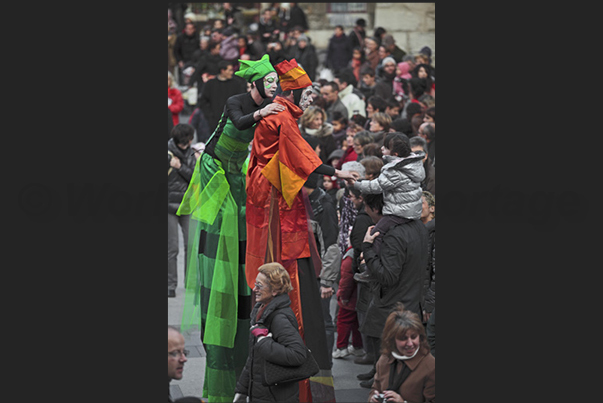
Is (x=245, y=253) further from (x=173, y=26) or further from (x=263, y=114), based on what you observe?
(x=173, y=26)

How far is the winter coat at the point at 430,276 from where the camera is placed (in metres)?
6.05

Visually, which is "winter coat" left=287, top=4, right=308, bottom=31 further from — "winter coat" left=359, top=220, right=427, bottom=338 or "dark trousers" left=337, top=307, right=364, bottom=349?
"winter coat" left=359, top=220, right=427, bottom=338

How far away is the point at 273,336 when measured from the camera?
16.1 ft

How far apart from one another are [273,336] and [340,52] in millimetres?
14355

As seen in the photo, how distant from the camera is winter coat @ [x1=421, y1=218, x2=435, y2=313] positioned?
605cm

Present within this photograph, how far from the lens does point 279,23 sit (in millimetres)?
20672

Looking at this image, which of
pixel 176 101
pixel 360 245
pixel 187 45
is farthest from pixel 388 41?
pixel 360 245

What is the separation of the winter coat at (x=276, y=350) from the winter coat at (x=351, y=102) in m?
7.75

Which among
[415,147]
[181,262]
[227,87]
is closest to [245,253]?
[415,147]

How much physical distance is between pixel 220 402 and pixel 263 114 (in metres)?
2.13

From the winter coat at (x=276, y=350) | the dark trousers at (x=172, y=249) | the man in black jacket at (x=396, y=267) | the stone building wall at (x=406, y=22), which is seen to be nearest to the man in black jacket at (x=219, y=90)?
the dark trousers at (x=172, y=249)

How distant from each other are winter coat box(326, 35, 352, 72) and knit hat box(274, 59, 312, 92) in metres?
13.3

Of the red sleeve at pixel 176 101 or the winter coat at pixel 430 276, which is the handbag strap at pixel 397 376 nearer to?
the winter coat at pixel 430 276

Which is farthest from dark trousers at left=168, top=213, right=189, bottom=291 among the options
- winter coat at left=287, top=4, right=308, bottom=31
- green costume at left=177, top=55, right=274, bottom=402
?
winter coat at left=287, top=4, right=308, bottom=31
